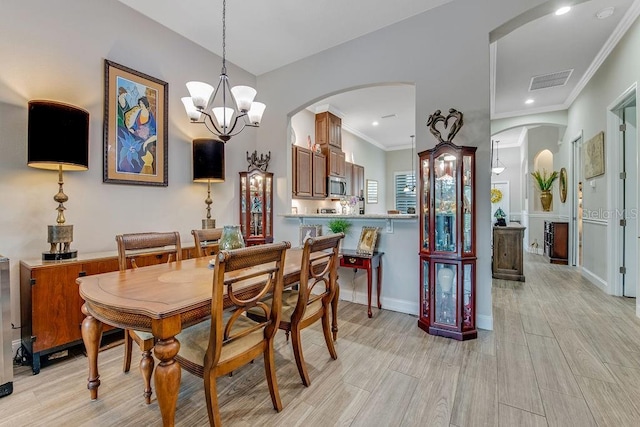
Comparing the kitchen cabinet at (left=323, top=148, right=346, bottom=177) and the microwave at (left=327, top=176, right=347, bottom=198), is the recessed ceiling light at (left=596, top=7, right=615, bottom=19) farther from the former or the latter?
the microwave at (left=327, top=176, right=347, bottom=198)

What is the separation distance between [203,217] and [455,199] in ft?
9.80

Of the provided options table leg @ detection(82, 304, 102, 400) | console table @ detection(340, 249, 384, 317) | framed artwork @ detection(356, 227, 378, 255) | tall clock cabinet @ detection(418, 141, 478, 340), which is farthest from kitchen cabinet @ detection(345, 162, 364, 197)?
table leg @ detection(82, 304, 102, 400)

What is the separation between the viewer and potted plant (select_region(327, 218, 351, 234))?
355cm

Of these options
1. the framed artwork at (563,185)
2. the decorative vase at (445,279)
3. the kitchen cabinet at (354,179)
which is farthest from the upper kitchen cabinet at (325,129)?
the framed artwork at (563,185)

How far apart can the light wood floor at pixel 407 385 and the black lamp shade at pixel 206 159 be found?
196 centimetres

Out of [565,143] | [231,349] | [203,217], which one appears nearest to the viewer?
[231,349]

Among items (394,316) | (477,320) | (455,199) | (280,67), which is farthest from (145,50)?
(477,320)

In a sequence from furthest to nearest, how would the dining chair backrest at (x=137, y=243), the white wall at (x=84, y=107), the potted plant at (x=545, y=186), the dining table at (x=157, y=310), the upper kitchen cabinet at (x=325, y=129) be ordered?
the potted plant at (x=545, y=186), the upper kitchen cabinet at (x=325, y=129), the white wall at (x=84, y=107), the dining chair backrest at (x=137, y=243), the dining table at (x=157, y=310)

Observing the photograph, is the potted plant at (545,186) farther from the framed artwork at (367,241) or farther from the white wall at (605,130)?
the framed artwork at (367,241)

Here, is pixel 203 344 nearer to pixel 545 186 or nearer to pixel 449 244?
pixel 449 244

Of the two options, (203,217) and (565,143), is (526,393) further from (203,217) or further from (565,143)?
(565,143)

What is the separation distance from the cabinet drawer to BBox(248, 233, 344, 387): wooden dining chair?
901mm

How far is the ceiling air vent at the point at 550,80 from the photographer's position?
437cm

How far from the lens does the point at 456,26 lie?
285 centimetres
